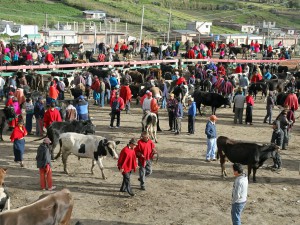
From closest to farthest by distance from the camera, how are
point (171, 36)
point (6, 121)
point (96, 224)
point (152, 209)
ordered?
point (96, 224) → point (152, 209) → point (6, 121) → point (171, 36)

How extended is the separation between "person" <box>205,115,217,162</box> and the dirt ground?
1.04 ft

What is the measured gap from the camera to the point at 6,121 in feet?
60.7

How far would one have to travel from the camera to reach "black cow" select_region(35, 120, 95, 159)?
1593cm

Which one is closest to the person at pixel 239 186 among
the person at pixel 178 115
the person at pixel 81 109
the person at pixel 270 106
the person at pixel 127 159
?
the person at pixel 127 159

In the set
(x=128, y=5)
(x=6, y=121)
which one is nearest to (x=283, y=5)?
(x=128, y=5)

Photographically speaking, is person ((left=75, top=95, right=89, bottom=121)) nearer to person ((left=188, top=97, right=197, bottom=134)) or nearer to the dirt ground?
the dirt ground

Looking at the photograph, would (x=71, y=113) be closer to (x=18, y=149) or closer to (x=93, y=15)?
(x=18, y=149)

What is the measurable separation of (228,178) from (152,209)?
326 cm

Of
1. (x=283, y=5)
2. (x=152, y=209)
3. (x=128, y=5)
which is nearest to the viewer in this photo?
(x=152, y=209)

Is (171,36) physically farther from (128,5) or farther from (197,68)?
(128,5)

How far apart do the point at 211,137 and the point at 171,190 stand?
2.85 m

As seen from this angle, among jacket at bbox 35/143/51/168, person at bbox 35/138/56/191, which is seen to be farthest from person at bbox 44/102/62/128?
jacket at bbox 35/143/51/168

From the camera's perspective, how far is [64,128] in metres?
16.1

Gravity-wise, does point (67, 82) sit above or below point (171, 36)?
below
